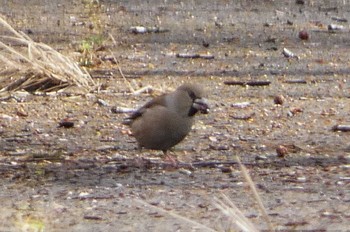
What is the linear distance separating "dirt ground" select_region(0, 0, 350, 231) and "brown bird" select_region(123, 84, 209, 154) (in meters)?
0.13

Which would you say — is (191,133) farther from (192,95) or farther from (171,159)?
(171,159)

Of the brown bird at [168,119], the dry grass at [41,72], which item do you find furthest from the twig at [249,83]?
the brown bird at [168,119]

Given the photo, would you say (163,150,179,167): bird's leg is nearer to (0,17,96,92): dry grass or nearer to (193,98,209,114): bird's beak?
(193,98,209,114): bird's beak

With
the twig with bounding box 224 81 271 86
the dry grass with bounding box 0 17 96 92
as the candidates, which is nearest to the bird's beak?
the dry grass with bounding box 0 17 96 92

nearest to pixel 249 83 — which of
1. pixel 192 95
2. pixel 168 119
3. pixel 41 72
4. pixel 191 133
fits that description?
pixel 41 72

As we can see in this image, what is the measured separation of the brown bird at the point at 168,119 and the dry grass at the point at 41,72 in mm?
2053

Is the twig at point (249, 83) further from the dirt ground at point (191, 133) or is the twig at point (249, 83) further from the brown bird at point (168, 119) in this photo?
the brown bird at point (168, 119)

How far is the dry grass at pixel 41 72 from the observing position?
853cm

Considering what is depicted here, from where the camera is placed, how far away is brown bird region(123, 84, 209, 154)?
6.42 metres

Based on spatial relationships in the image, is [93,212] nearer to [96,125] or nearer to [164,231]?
[164,231]

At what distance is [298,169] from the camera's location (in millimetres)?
6250

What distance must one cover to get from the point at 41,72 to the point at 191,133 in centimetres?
172

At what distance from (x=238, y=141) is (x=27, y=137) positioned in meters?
1.28

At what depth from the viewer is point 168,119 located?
21.2 ft
